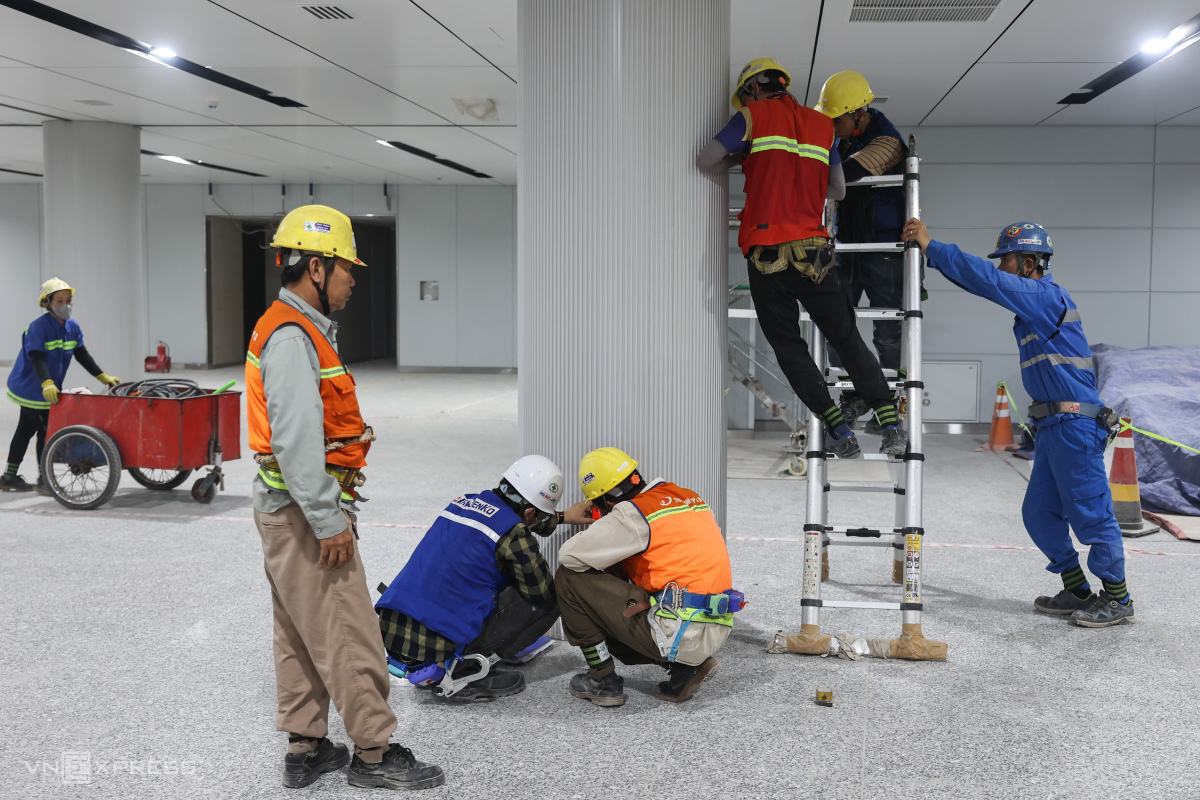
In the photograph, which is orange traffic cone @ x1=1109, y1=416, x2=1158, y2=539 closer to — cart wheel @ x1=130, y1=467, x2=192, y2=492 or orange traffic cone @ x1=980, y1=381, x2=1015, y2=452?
orange traffic cone @ x1=980, y1=381, x2=1015, y2=452

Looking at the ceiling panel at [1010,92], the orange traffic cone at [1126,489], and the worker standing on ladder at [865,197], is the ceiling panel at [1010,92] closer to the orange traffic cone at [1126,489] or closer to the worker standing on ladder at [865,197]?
the orange traffic cone at [1126,489]

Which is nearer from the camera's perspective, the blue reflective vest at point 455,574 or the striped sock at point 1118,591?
the blue reflective vest at point 455,574

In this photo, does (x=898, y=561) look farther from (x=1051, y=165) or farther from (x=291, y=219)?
(x=1051, y=165)

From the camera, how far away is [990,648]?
4.99 m

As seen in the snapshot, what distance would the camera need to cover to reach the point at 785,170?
4559mm

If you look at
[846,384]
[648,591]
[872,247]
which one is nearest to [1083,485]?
[846,384]

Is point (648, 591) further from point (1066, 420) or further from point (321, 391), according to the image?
point (1066, 420)

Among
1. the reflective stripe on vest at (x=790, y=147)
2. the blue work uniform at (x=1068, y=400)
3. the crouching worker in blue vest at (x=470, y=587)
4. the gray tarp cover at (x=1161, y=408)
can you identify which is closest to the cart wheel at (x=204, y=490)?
the crouching worker in blue vest at (x=470, y=587)

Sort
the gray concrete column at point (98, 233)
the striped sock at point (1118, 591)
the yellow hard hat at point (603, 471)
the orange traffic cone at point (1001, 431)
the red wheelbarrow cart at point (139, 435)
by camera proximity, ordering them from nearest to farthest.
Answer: the yellow hard hat at point (603, 471) < the striped sock at point (1118, 591) < the red wheelbarrow cart at point (139, 435) < the orange traffic cone at point (1001, 431) < the gray concrete column at point (98, 233)

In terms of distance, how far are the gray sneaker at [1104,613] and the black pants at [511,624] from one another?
2774 mm

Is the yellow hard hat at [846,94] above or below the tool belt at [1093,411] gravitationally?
above

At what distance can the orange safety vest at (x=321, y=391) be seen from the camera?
329 cm

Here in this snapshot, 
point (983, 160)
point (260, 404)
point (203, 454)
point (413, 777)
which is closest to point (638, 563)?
point (413, 777)

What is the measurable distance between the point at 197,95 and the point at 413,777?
940 centimetres
